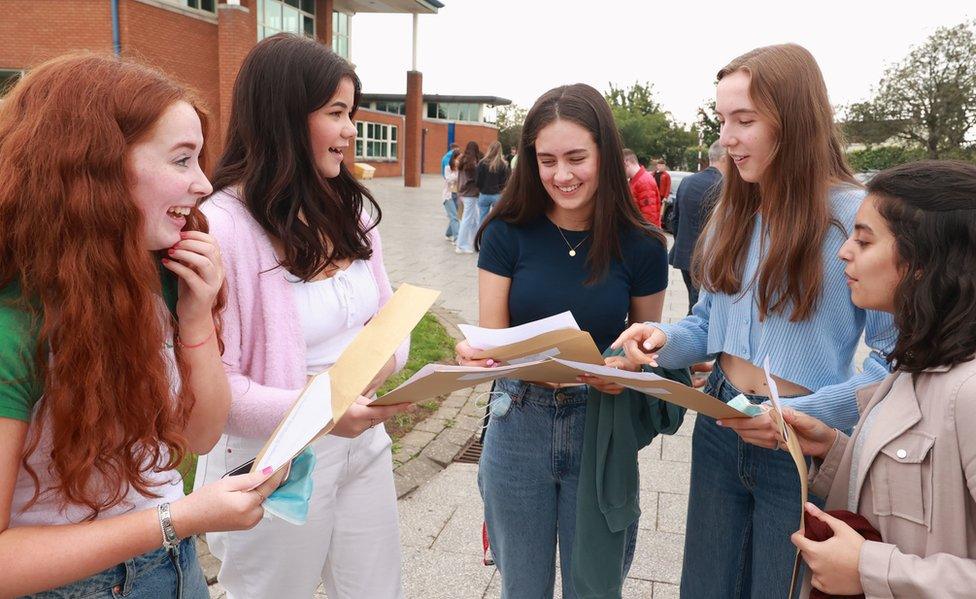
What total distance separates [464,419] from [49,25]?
724 inches

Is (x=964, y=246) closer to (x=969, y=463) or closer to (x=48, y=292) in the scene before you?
(x=969, y=463)

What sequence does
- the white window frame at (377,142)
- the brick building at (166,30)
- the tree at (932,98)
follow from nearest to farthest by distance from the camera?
the brick building at (166,30)
the tree at (932,98)
the white window frame at (377,142)

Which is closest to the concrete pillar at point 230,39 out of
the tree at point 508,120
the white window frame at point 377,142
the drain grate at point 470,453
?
the drain grate at point 470,453

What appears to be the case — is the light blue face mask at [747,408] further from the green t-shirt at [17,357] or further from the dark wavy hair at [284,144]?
the green t-shirt at [17,357]

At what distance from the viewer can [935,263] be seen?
4.56 feet


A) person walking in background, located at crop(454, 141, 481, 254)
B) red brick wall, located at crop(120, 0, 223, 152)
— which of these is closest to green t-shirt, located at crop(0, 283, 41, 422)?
person walking in background, located at crop(454, 141, 481, 254)

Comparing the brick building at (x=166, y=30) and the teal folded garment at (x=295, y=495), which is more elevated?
the brick building at (x=166, y=30)

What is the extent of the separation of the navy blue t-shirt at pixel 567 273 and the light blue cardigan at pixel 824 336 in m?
0.29

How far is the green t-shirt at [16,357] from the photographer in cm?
109

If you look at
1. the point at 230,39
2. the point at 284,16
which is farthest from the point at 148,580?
the point at 284,16

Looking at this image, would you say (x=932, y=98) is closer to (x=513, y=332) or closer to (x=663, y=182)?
(x=663, y=182)

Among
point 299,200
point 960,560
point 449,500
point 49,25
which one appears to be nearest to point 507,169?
point 449,500

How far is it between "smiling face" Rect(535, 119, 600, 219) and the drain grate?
243 cm

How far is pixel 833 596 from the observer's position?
4.71ft
